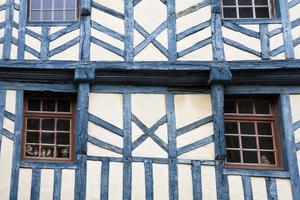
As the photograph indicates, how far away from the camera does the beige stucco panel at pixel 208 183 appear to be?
740 cm

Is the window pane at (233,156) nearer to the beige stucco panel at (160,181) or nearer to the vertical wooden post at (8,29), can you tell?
the beige stucco panel at (160,181)

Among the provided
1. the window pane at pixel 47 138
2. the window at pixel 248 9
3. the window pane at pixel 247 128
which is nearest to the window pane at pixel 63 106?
the window pane at pixel 47 138

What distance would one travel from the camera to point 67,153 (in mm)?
7770

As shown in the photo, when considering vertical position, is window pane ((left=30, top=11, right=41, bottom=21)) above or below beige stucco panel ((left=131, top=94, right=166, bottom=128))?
above

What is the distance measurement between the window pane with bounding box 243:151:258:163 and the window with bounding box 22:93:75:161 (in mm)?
2229

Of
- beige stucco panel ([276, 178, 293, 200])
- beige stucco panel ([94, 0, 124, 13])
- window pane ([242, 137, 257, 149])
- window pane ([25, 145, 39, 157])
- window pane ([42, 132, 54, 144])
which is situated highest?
beige stucco panel ([94, 0, 124, 13])

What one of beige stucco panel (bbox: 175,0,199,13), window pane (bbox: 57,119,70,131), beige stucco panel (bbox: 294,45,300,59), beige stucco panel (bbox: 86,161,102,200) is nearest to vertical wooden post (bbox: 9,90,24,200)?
window pane (bbox: 57,119,70,131)

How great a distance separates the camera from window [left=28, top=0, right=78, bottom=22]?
27.5 feet

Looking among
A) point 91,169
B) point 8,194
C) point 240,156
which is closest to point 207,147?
point 240,156

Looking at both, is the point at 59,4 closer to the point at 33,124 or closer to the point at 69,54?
the point at 69,54

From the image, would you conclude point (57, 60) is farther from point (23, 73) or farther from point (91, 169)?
point (91, 169)

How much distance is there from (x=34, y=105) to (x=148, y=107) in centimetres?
152

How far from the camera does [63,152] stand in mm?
7770

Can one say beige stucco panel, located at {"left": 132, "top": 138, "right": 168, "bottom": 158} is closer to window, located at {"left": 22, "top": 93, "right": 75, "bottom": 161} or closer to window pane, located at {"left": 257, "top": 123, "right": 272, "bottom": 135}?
window, located at {"left": 22, "top": 93, "right": 75, "bottom": 161}
